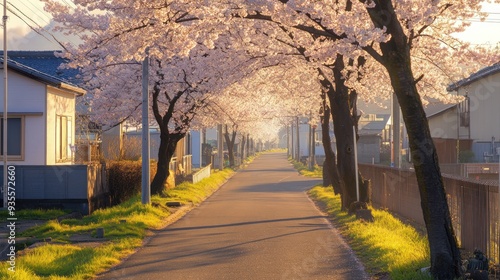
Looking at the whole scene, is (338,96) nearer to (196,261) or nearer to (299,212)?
(299,212)

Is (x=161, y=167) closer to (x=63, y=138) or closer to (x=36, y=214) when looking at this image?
(x=63, y=138)

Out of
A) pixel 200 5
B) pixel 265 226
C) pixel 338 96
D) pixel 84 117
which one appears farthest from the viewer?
pixel 84 117

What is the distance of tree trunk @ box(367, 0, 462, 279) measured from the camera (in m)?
10.1

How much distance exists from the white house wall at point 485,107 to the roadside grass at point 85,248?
63.6 feet

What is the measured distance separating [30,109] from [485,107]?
24.5 m

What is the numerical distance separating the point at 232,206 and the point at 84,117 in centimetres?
1069

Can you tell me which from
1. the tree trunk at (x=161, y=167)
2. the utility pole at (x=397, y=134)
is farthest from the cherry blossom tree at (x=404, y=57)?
the tree trunk at (x=161, y=167)

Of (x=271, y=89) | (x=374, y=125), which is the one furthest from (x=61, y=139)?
(x=374, y=125)

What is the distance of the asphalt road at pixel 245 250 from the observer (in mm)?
11672

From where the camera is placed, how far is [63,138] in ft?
88.6

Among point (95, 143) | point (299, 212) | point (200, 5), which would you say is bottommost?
point (299, 212)

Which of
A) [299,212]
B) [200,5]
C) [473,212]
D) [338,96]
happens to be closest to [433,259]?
[473,212]

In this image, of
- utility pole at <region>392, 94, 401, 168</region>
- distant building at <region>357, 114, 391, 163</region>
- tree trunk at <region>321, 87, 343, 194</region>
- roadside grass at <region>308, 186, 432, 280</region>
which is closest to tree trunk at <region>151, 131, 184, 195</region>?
tree trunk at <region>321, 87, 343, 194</region>

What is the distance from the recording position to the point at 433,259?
32.9 ft
